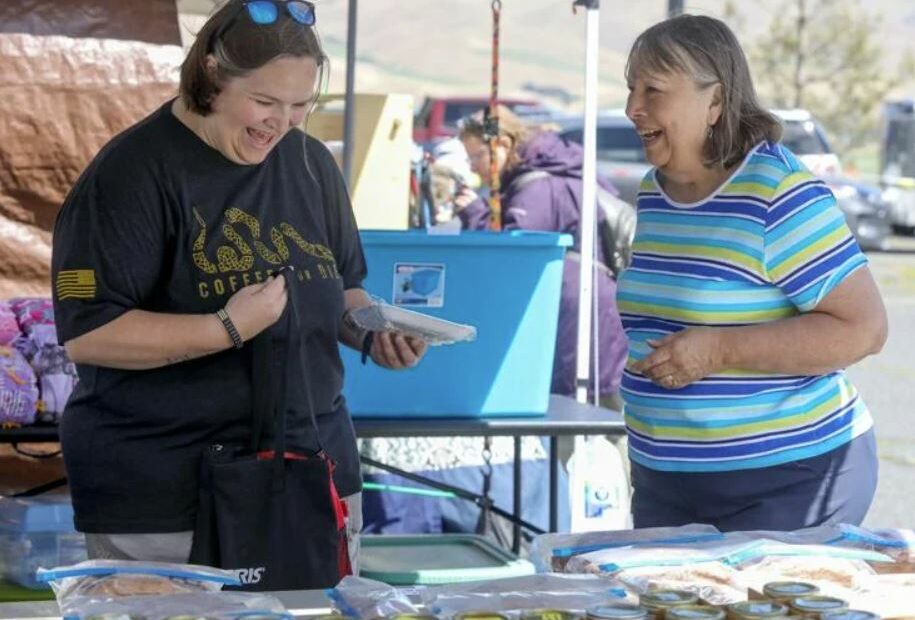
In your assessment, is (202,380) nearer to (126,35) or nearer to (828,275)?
(828,275)

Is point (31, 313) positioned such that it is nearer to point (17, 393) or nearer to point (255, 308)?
point (17, 393)

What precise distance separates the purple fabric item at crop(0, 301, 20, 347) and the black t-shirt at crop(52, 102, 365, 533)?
1.23 metres

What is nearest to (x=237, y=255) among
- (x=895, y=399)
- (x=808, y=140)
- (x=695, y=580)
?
(x=695, y=580)

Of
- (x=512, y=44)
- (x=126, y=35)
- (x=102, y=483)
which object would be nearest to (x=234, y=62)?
(x=102, y=483)

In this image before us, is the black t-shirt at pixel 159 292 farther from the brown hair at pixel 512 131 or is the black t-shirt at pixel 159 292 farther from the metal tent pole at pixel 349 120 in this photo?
the brown hair at pixel 512 131

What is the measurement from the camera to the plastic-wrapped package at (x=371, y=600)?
1.71m

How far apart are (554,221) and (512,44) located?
248 ft

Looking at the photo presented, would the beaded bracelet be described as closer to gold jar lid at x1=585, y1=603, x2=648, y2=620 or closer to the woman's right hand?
the woman's right hand

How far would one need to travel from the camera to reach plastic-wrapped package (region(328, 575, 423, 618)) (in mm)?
1713

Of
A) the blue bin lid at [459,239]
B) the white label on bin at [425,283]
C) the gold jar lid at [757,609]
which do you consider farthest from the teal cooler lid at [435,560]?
the gold jar lid at [757,609]

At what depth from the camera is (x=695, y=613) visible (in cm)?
161

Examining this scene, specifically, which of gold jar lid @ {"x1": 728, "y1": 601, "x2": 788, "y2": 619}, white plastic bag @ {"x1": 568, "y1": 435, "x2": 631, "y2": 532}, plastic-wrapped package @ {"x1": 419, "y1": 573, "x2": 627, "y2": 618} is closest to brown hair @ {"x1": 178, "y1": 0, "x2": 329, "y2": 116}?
plastic-wrapped package @ {"x1": 419, "y1": 573, "x2": 627, "y2": 618}

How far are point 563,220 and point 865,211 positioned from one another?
1288 cm

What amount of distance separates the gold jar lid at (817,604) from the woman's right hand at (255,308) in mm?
988
